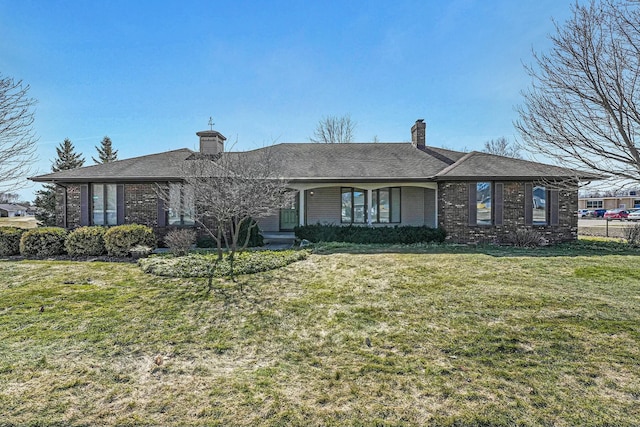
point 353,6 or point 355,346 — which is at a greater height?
point 353,6

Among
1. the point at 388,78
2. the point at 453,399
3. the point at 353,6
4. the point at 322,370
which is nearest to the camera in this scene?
the point at 453,399

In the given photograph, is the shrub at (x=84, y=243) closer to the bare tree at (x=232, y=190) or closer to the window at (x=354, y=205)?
the bare tree at (x=232, y=190)

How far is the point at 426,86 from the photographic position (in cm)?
1538

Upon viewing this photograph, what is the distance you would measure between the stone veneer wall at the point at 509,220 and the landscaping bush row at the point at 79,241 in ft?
37.9

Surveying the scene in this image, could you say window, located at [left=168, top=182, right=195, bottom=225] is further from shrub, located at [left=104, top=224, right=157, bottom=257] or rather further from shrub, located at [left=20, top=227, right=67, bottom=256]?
shrub, located at [left=20, top=227, right=67, bottom=256]

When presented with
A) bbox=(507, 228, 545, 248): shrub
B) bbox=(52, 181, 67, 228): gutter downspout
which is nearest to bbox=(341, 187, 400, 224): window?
bbox=(507, 228, 545, 248): shrub

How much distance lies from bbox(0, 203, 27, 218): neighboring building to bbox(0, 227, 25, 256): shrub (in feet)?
229

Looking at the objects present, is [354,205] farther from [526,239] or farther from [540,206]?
[540,206]

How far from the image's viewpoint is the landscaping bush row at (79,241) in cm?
1037

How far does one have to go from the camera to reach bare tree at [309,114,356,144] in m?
31.3

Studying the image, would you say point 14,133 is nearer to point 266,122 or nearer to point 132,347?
point 132,347

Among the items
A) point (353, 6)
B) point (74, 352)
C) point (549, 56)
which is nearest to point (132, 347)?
point (74, 352)

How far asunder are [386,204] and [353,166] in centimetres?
268

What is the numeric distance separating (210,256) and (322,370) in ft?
22.5
